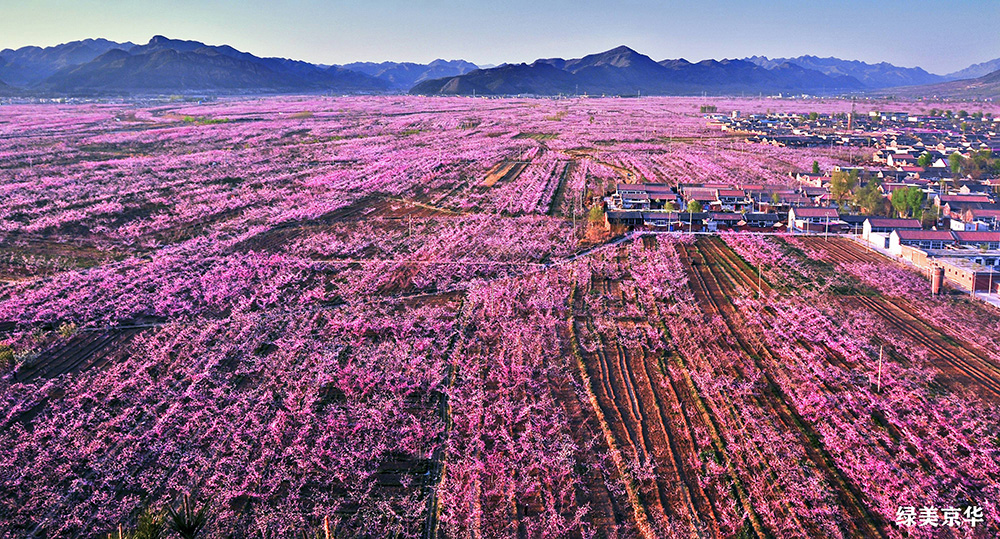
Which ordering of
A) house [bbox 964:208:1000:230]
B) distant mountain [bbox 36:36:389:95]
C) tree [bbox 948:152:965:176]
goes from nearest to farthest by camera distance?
house [bbox 964:208:1000:230] → tree [bbox 948:152:965:176] → distant mountain [bbox 36:36:389:95]

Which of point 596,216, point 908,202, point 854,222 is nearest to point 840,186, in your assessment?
point 908,202

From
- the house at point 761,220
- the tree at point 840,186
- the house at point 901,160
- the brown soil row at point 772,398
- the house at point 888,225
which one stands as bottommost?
the brown soil row at point 772,398

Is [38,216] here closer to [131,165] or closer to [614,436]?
[131,165]

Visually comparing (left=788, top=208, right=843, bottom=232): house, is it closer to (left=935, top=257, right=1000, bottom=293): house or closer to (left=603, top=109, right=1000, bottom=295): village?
(left=603, top=109, right=1000, bottom=295): village

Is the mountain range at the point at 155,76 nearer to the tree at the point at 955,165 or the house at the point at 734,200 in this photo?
the house at the point at 734,200

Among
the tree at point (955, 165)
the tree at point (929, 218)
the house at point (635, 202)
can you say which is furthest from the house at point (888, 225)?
the tree at point (955, 165)

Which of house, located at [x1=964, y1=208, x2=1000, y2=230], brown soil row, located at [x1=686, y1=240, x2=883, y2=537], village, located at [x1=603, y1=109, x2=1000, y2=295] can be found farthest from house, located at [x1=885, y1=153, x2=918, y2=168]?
brown soil row, located at [x1=686, y1=240, x2=883, y2=537]

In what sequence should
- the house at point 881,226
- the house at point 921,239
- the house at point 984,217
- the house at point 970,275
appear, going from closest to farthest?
the house at point 970,275
the house at point 921,239
the house at point 881,226
the house at point 984,217
